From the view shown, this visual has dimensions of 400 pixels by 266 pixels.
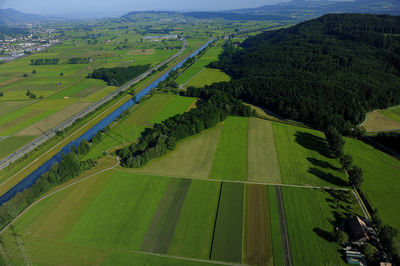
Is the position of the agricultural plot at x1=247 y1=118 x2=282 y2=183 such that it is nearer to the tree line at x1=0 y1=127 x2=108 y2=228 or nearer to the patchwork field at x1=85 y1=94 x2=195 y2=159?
the patchwork field at x1=85 y1=94 x2=195 y2=159

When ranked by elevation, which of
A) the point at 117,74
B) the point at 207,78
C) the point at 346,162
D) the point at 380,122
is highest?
the point at 117,74

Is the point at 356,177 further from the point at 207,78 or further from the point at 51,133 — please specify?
the point at 207,78

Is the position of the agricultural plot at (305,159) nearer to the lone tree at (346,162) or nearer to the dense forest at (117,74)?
the lone tree at (346,162)

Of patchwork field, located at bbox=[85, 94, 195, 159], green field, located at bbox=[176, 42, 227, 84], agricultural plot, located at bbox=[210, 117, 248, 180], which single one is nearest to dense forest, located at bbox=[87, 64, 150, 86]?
green field, located at bbox=[176, 42, 227, 84]

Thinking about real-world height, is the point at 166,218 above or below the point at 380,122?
below

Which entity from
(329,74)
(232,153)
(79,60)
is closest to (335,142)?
(232,153)

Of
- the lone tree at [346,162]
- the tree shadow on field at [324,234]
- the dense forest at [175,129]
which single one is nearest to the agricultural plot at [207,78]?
the dense forest at [175,129]
